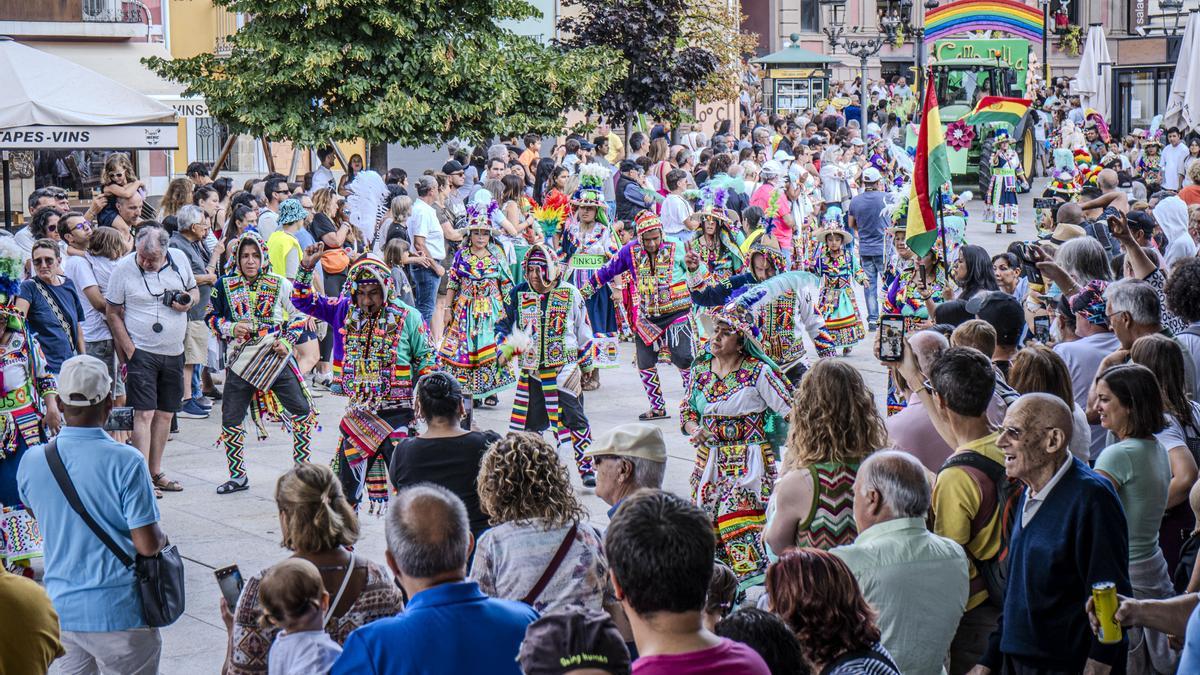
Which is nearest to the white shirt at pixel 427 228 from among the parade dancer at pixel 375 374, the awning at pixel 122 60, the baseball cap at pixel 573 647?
the parade dancer at pixel 375 374

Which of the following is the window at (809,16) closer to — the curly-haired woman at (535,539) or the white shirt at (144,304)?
the white shirt at (144,304)

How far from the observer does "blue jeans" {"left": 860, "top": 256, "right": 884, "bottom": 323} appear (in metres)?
17.1

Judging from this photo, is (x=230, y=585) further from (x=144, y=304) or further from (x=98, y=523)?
(x=144, y=304)

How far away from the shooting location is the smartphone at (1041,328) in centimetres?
1023

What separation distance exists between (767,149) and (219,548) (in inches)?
566

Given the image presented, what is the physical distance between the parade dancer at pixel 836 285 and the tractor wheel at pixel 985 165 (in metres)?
14.5

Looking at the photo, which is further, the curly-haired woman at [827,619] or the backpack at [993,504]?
the backpack at [993,504]

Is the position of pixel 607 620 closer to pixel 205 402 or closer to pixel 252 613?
pixel 252 613

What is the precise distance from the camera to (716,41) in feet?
94.5

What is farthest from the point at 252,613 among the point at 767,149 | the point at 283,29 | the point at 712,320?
the point at 767,149

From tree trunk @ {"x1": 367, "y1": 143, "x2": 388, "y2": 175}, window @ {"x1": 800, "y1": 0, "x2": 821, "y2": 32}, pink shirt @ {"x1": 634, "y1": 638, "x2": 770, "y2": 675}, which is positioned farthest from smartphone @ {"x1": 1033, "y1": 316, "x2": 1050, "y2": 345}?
window @ {"x1": 800, "y1": 0, "x2": 821, "y2": 32}

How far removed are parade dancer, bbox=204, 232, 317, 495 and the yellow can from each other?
6.85m

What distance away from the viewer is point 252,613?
4.60 metres

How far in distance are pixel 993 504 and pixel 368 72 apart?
14314mm
